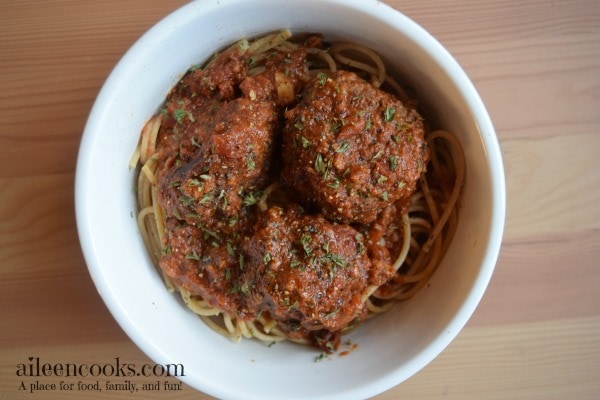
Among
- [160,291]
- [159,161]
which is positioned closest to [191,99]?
[159,161]

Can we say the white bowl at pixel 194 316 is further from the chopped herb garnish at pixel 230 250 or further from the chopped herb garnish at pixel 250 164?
the chopped herb garnish at pixel 250 164

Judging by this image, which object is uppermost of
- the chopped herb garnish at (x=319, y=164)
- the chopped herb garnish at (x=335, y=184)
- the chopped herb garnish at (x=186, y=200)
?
the chopped herb garnish at (x=319, y=164)

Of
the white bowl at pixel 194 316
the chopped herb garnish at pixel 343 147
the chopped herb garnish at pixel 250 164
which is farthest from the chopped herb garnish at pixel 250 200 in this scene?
the white bowl at pixel 194 316

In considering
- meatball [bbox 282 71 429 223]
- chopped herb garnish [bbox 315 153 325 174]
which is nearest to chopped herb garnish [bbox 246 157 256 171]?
meatball [bbox 282 71 429 223]

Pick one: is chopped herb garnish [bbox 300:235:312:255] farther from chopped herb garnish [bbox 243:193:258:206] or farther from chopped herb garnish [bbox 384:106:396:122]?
chopped herb garnish [bbox 384:106:396:122]

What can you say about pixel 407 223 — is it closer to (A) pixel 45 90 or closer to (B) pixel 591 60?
(B) pixel 591 60
